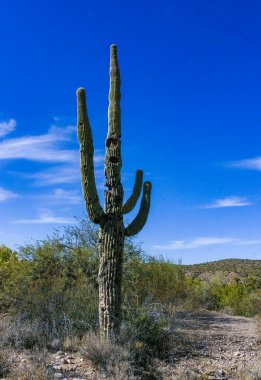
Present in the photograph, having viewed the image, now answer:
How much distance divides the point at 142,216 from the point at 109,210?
1.32m

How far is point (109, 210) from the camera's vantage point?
1153cm

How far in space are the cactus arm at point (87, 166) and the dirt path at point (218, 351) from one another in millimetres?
3484

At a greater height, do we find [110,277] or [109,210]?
[109,210]

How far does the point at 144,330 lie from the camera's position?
11.5 metres

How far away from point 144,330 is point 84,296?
241 cm

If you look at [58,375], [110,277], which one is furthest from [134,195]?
[58,375]

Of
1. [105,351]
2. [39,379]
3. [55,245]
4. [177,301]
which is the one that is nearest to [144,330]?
[105,351]

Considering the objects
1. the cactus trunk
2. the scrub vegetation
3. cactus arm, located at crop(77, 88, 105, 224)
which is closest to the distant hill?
the scrub vegetation

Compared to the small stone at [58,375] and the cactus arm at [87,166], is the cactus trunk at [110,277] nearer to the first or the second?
the cactus arm at [87,166]

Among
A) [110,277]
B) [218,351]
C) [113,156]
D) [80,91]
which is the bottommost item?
[218,351]

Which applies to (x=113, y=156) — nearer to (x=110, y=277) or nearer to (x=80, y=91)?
(x=80, y=91)

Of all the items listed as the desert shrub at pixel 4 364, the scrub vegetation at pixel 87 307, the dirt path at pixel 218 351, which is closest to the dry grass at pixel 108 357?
the scrub vegetation at pixel 87 307

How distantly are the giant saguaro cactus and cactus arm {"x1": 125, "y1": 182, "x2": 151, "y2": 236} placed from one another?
11 cm

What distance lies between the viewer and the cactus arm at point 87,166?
37.2 feet
